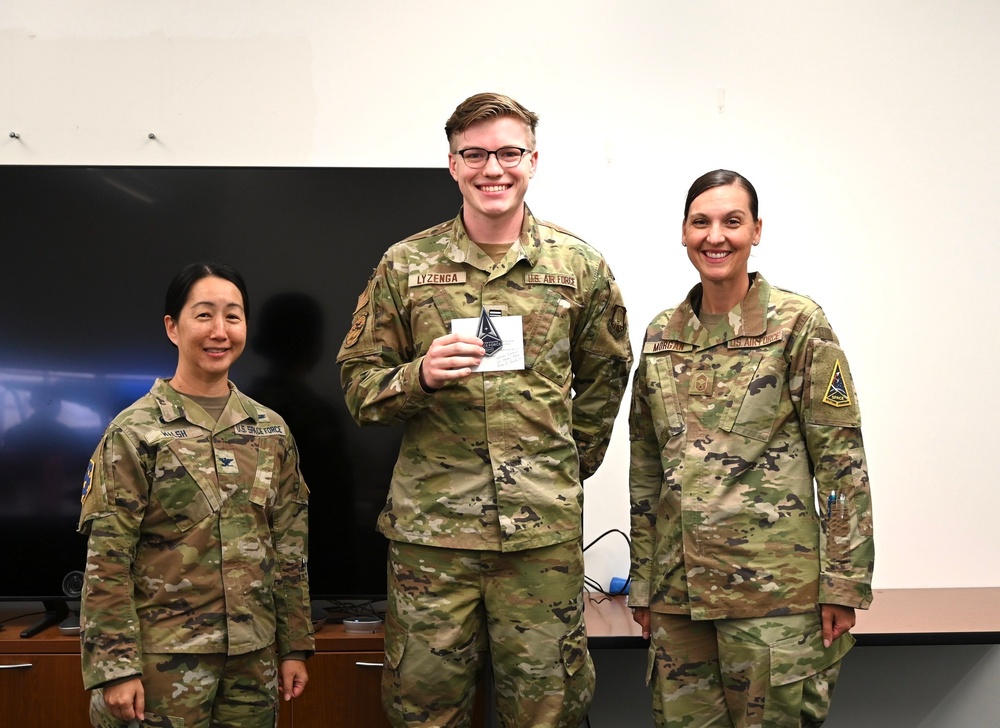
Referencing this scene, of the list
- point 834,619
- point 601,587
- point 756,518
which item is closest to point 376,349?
point 756,518

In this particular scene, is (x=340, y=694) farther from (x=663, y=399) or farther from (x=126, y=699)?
(x=663, y=399)

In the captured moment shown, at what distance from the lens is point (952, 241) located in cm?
313

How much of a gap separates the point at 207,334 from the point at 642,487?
3.65 feet

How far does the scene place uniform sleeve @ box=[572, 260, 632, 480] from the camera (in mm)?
2209

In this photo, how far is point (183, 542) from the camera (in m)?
1.95

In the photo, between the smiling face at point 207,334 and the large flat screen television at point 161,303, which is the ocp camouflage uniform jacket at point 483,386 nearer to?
the smiling face at point 207,334

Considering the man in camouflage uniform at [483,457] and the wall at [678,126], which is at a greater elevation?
the wall at [678,126]

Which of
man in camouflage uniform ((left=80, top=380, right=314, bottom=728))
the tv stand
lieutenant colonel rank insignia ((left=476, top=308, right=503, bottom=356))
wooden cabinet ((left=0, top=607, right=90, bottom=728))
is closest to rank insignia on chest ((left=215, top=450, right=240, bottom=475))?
man in camouflage uniform ((left=80, top=380, right=314, bottom=728))

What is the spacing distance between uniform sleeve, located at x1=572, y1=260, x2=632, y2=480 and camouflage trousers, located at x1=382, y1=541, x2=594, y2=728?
1.16 feet

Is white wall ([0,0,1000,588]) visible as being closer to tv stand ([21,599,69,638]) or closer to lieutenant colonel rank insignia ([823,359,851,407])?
lieutenant colonel rank insignia ([823,359,851,407])

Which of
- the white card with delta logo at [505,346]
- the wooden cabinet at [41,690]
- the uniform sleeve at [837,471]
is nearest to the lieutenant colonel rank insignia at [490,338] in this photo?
the white card with delta logo at [505,346]

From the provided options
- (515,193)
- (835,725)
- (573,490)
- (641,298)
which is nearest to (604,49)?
(641,298)

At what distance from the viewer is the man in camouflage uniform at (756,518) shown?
1.91 m

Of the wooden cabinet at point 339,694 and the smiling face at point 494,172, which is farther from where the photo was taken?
the wooden cabinet at point 339,694
